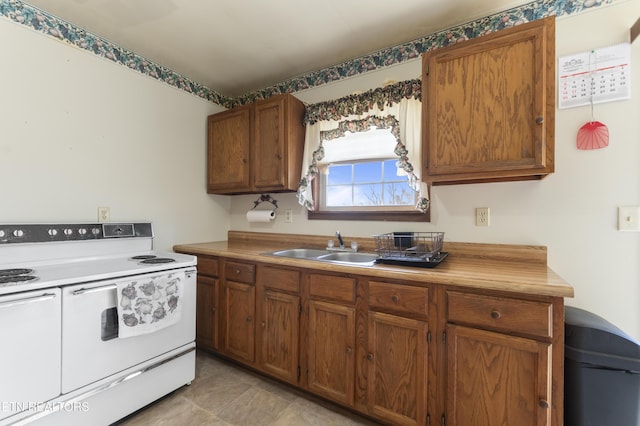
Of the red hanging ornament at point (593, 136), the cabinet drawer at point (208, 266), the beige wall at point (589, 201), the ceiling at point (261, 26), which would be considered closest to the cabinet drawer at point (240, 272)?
the cabinet drawer at point (208, 266)

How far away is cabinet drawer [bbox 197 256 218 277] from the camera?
2.24 m

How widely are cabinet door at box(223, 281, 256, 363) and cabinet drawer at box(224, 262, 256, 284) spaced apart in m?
0.04

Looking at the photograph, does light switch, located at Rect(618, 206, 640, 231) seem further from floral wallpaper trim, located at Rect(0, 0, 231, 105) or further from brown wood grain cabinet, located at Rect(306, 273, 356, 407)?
floral wallpaper trim, located at Rect(0, 0, 231, 105)

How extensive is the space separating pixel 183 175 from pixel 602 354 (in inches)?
119

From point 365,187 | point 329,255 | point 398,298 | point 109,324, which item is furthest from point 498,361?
point 109,324

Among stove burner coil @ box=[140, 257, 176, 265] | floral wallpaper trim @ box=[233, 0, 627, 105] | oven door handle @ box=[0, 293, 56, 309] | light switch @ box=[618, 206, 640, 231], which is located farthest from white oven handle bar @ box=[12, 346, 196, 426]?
light switch @ box=[618, 206, 640, 231]

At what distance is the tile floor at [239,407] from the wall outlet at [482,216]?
138 centimetres

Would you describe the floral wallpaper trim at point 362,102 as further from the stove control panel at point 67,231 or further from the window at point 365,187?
the stove control panel at point 67,231

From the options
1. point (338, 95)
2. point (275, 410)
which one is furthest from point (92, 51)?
point (275, 410)

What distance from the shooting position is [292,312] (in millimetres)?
1826

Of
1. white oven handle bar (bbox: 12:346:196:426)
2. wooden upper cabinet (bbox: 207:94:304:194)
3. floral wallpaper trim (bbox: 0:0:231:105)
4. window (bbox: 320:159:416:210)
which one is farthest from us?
wooden upper cabinet (bbox: 207:94:304:194)

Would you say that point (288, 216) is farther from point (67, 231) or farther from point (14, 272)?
point (14, 272)

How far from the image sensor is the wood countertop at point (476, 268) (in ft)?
3.91

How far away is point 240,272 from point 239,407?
0.84 metres
